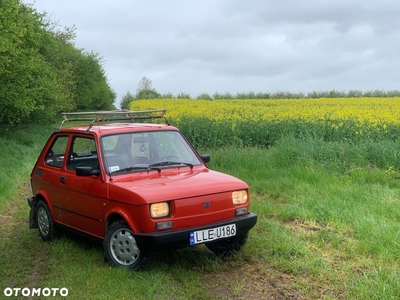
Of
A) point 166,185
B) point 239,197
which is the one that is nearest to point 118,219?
point 166,185

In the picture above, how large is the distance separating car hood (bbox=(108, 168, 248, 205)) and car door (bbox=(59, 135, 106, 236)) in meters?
0.33

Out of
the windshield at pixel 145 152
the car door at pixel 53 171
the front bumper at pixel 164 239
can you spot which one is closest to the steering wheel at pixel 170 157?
the windshield at pixel 145 152

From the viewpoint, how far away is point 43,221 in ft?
24.1

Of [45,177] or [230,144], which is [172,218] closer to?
[45,177]

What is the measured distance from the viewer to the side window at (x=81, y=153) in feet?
21.3

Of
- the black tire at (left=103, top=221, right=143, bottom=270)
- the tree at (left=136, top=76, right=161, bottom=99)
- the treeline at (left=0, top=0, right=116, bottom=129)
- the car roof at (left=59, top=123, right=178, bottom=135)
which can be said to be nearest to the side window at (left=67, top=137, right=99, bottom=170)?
the car roof at (left=59, top=123, right=178, bottom=135)

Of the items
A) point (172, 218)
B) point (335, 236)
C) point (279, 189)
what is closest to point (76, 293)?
point (172, 218)

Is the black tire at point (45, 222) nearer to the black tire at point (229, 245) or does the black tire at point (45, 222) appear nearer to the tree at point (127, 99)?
the black tire at point (229, 245)

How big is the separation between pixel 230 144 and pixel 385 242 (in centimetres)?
860

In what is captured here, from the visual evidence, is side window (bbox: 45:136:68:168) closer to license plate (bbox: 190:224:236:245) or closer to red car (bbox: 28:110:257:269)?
red car (bbox: 28:110:257:269)

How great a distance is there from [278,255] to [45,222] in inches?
137

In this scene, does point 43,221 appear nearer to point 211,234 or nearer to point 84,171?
point 84,171

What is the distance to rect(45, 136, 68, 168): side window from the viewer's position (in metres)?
7.15

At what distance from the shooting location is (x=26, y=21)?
2100 cm
